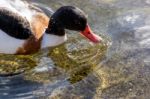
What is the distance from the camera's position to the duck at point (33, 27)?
20.9 feet

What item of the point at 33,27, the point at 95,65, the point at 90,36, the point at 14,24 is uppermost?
the point at 14,24

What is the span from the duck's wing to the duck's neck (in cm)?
39

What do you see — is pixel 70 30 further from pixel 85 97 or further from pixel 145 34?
pixel 85 97

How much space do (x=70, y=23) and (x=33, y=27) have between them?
49cm

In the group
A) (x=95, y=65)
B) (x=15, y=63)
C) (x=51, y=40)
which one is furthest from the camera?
(x=51, y=40)

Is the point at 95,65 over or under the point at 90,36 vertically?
under

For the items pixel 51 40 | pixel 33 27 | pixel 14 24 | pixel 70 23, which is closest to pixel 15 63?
pixel 14 24

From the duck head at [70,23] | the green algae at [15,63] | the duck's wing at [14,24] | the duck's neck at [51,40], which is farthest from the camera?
the duck's neck at [51,40]

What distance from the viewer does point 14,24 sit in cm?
634

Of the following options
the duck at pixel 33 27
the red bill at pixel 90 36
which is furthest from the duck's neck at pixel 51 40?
the red bill at pixel 90 36

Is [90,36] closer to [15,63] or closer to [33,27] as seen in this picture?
[33,27]

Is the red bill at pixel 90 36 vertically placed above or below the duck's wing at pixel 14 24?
below

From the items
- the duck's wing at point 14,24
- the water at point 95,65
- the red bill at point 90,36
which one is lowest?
the water at point 95,65

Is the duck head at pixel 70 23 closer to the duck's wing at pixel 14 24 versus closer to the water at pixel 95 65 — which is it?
the water at pixel 95 65
